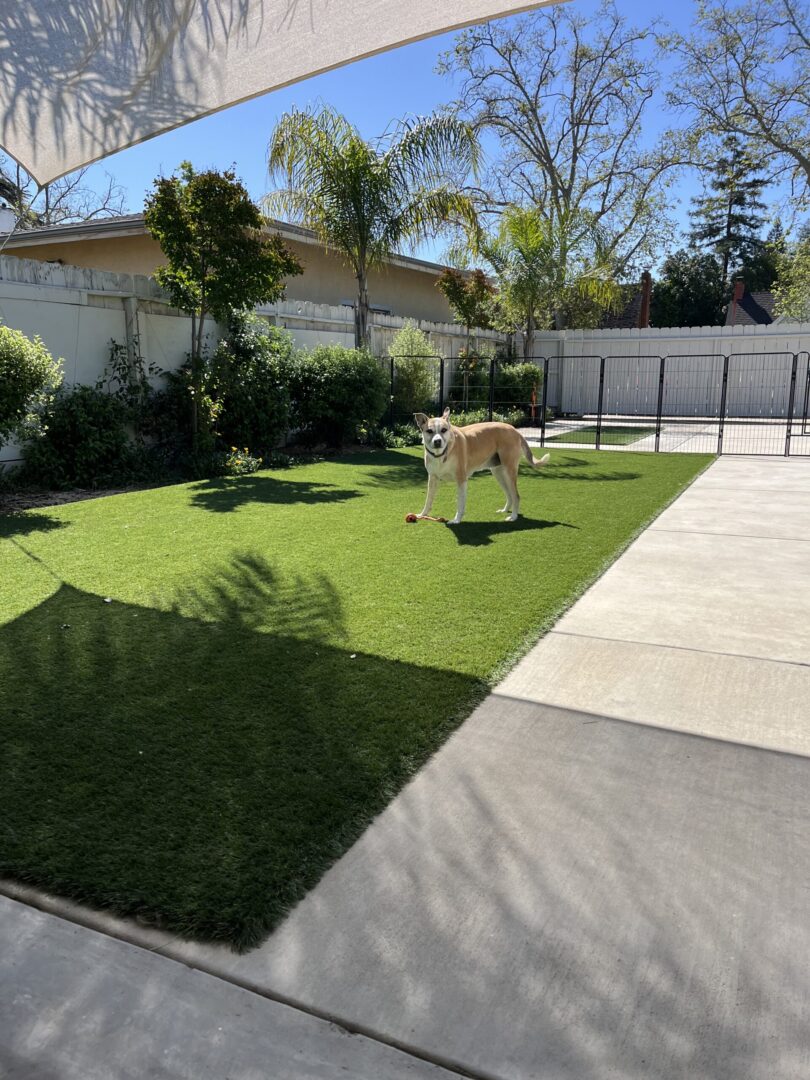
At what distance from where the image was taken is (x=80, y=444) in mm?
10031

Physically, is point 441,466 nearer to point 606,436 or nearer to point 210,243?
point 210,243

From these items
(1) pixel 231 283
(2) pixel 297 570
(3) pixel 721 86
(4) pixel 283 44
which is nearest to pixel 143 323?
(1) pixel 231 283

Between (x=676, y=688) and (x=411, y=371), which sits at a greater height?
(x=411, y=371)

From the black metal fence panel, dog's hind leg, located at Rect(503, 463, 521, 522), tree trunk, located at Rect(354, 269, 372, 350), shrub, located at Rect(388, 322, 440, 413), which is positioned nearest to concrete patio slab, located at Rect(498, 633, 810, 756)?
dog's hind leg, located at Rect(503, 463, 521, 522)

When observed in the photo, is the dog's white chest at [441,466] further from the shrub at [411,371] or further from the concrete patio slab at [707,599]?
the shrub at [411,371]

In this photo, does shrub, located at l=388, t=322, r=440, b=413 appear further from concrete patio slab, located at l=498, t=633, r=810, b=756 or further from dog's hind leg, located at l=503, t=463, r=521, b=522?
concrete patio slab, located at l=498, t=633, r=810, b=756

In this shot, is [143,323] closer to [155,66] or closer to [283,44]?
[155,66]

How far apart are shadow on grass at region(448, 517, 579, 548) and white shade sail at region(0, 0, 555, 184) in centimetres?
394

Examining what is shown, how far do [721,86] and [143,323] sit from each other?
2517 centimetres

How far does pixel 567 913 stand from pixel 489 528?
18.0ft

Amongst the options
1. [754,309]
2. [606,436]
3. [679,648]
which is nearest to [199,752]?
[679,648]

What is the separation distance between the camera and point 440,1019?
183 centimetres

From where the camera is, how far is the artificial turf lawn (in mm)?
2412

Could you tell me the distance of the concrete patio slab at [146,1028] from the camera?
169 cm
